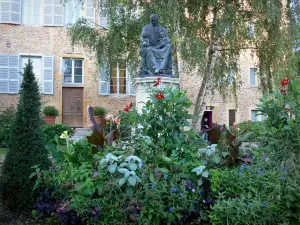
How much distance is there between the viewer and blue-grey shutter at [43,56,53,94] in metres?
18.2

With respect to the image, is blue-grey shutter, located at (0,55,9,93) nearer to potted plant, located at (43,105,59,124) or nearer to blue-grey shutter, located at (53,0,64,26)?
potted plant, located at (43,105,59,124)

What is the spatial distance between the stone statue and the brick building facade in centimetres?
1000

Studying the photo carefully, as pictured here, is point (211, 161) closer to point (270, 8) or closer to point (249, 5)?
point (270, 8)

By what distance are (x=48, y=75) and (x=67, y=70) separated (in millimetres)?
1017

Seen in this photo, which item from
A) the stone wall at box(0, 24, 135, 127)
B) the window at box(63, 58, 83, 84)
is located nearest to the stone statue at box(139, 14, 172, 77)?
the stone wall at box(0, 24, 135, 127)

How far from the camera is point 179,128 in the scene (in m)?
4.20

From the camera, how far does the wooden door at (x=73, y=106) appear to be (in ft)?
61.1

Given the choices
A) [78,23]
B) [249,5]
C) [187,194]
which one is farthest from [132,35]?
[187,194]

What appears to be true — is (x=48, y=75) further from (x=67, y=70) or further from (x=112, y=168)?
(x=112, y=168)

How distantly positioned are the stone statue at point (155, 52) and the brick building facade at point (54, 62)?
394 inches

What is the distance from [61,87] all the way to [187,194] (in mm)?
15763

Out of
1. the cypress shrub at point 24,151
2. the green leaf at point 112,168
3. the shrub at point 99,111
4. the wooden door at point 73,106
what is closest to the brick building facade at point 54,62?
the wooden door at point 73,106

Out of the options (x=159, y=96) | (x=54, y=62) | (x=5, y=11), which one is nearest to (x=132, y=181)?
(x=159, y=96)

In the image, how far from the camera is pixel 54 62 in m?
18.4
